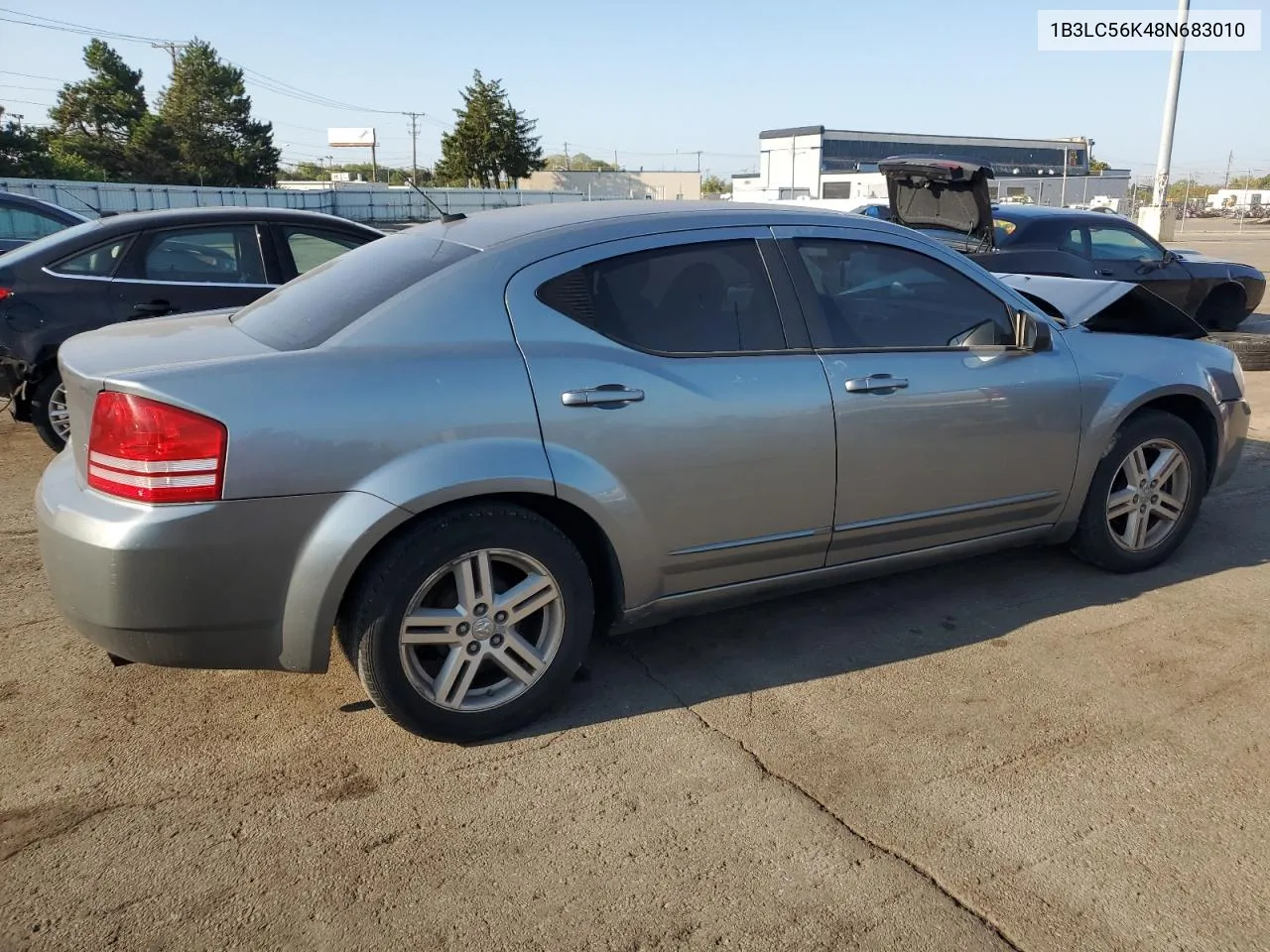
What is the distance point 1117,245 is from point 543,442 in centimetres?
907

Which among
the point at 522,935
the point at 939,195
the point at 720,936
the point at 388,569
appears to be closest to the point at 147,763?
the point at 388,569

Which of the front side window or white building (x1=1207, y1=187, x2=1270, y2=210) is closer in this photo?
the front side window

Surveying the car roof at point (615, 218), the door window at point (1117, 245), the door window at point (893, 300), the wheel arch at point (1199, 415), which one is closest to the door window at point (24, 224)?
the car roof at point (615, 218)

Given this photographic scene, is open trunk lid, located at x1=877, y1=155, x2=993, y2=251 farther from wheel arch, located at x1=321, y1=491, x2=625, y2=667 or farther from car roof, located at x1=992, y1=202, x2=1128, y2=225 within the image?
wheel arch, located at x1=321, y1=491, x2=625, y2=667

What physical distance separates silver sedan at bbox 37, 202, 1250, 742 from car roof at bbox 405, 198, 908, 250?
22mm

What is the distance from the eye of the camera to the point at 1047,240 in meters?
9.83

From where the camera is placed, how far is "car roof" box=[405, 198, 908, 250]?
135 inches

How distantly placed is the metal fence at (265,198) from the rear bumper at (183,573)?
2593 centimetres

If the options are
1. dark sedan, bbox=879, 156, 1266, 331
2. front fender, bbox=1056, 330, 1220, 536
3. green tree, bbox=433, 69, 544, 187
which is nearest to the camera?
front fender, bbox=1056, 330, 1220, 536

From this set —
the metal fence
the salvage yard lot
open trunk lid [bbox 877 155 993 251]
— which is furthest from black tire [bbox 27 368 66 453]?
the metal fence

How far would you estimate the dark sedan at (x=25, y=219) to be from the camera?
971cm

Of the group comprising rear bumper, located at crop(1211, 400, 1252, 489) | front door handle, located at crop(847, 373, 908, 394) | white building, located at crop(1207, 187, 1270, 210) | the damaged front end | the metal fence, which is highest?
white building, located at crop(1207, 187, 1270, 210)

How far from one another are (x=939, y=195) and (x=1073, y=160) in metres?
75.9

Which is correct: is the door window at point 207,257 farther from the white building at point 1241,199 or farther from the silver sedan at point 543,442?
the white building at point 1241,199
